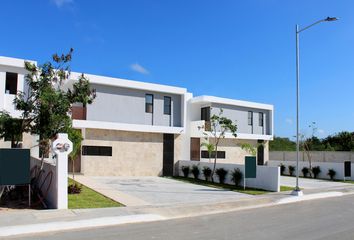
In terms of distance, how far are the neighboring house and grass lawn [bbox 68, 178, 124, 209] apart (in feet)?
26.4

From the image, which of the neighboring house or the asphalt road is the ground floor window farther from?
the asphalt road

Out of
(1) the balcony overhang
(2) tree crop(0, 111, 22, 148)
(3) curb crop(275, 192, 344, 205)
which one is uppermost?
(1) the balcony overhang

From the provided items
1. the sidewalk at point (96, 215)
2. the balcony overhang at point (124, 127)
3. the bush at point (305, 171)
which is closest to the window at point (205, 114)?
the balcony overhang at point (124, 127)

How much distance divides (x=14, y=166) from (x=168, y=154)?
16.7m

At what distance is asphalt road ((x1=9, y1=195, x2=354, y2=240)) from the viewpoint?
32.8 feet

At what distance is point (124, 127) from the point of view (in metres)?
26.4

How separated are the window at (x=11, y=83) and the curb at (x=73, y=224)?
553 inches

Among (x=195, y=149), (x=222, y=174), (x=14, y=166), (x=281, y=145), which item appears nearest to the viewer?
(x=14, y=166)

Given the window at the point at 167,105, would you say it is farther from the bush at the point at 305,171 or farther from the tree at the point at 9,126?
the tree at the point at 9,126

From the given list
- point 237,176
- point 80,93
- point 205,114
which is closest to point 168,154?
point 205,114

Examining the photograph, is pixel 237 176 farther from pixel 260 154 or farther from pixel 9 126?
pixel 260 154

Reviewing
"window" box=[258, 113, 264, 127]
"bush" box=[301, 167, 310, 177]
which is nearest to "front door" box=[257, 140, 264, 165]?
"window" box=[258, 113, 264, 127]

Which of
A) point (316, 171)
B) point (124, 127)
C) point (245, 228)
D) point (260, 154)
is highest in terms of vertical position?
point (124, 127)

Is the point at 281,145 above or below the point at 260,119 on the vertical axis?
below
